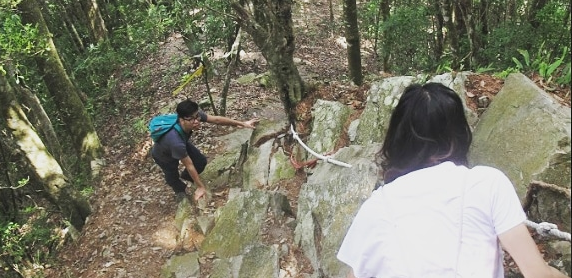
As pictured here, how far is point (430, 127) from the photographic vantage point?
71.7 inches

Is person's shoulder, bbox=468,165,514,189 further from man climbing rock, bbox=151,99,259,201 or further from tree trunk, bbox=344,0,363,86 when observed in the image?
tree trunk, bbox=344,0,363,86

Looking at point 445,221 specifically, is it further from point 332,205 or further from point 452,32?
point 452,32

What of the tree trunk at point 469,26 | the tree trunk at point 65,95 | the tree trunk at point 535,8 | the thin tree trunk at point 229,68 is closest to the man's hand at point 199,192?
the thin tree trunk at point 229,68

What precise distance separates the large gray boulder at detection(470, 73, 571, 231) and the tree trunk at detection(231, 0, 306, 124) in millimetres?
3117

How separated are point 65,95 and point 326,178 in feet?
20.3

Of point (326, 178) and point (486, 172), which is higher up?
point (486, 172)

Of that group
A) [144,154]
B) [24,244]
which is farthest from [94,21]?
[24,244]

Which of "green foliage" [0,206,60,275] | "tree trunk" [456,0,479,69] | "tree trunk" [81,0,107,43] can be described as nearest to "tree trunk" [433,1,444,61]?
"tree trunk" [456,0,479,69]

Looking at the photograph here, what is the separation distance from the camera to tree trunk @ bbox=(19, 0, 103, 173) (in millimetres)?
8492

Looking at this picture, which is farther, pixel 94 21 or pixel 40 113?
pixel 94 21

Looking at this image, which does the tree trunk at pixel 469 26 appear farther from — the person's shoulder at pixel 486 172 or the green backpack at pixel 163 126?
the person's shoulder at pixel 486 172

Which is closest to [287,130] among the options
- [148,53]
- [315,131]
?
[315,131]

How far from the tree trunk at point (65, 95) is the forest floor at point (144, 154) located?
445 millimetres

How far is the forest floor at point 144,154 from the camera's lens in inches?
254
